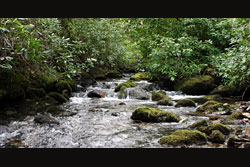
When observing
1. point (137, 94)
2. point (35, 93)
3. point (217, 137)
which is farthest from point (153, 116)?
point (35, 93)

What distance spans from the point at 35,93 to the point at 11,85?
149cm

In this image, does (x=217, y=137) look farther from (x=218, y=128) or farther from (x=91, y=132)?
(x=91, y=132)

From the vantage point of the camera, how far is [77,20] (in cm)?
1366

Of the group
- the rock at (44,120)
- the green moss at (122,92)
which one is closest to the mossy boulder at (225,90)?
the green moss at (122,92)

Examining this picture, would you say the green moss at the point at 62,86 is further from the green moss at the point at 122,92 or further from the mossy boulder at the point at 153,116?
the mossy boulder at the point at 153,116

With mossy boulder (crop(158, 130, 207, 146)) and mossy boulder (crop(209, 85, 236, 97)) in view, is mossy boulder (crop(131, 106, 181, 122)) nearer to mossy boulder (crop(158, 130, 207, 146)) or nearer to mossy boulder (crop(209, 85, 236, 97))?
mossy boulder (crop(158, 130, 207, 146))

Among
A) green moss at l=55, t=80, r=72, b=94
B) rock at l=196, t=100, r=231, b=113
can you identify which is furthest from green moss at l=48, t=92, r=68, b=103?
rock at l=196, t=100, r=231, b=113

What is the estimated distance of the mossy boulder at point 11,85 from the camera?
741cm

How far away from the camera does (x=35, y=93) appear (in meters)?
9.07

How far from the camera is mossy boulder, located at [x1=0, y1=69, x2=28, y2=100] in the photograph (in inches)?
292

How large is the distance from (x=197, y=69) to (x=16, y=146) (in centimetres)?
992

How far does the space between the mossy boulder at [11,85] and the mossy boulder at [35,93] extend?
50 cm

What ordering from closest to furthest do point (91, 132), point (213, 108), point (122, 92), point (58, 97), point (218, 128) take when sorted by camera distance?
point (218, 128) < point (91, 132) < point (213, 108) < point (58, 97) < point (122, 92)

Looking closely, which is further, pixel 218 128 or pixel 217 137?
pixel 218 128
